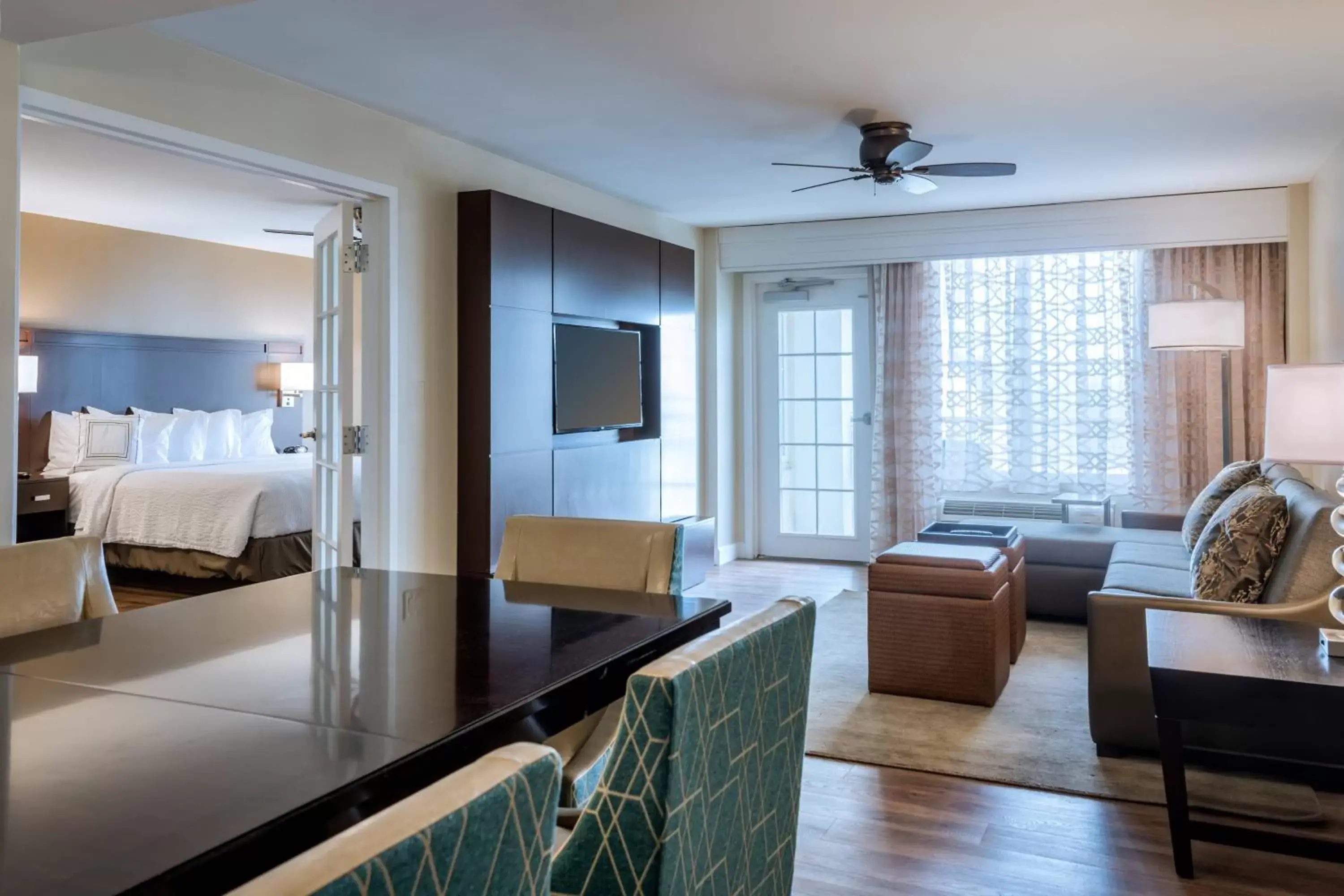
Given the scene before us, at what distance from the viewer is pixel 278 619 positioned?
179cm

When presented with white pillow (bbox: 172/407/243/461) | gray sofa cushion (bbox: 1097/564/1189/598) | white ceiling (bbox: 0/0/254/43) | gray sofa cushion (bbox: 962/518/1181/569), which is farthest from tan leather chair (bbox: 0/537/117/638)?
white pillow (bbox: 172/407/243/461)

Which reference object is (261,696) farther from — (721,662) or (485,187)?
(485,187)

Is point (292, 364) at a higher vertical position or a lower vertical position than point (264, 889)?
higher

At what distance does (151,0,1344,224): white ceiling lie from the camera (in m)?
3.05

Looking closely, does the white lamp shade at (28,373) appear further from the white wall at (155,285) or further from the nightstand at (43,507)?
the nightstand at (43,507)

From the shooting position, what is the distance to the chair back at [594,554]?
2.23m

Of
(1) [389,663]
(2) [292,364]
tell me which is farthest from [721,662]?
(2) [292,364]

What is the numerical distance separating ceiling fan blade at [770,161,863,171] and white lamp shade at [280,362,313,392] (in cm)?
481

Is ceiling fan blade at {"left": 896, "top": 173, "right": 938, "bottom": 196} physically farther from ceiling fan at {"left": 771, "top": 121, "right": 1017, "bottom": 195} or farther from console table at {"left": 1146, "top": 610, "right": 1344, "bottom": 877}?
console table at {"left": 1146, "top": 610, "right": 1344, "bottom": 877}

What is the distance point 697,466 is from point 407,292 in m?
3.17

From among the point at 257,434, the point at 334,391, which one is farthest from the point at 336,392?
the point at 257,434

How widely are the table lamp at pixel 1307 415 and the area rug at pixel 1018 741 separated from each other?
65cm

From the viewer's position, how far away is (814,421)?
7.22 m

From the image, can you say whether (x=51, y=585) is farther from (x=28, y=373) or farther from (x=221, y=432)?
(x=221, y=432)
